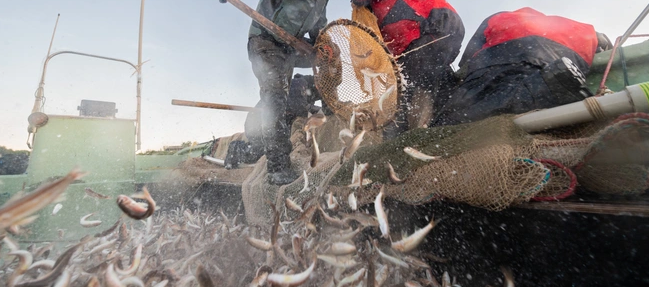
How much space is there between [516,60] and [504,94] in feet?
2.14

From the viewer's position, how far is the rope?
1.83 metres

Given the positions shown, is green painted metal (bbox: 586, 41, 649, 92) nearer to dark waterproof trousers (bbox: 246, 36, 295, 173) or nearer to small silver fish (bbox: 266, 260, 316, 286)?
dark waterproof trousers (bbox: 246, 36, 295, 173)

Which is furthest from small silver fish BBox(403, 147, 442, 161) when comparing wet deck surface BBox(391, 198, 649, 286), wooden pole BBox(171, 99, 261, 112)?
wooden pole BBox(171, 99, 261, 112)

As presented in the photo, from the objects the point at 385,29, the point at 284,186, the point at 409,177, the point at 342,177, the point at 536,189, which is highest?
the point at 385,29

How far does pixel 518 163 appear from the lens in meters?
1.76

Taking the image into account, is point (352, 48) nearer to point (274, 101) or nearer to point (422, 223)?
point (274, 101)

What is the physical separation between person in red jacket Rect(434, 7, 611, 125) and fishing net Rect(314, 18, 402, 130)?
2.21 feet

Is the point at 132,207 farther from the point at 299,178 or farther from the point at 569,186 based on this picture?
the point at 569,186

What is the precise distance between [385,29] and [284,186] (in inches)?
113

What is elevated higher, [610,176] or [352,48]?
[352,48]

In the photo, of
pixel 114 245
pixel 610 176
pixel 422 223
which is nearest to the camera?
pixel 610 176

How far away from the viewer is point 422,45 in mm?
4406

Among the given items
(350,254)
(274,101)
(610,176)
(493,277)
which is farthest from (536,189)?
(274,101)

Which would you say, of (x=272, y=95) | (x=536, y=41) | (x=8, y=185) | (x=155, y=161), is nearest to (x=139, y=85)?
(x=155, y=161)
